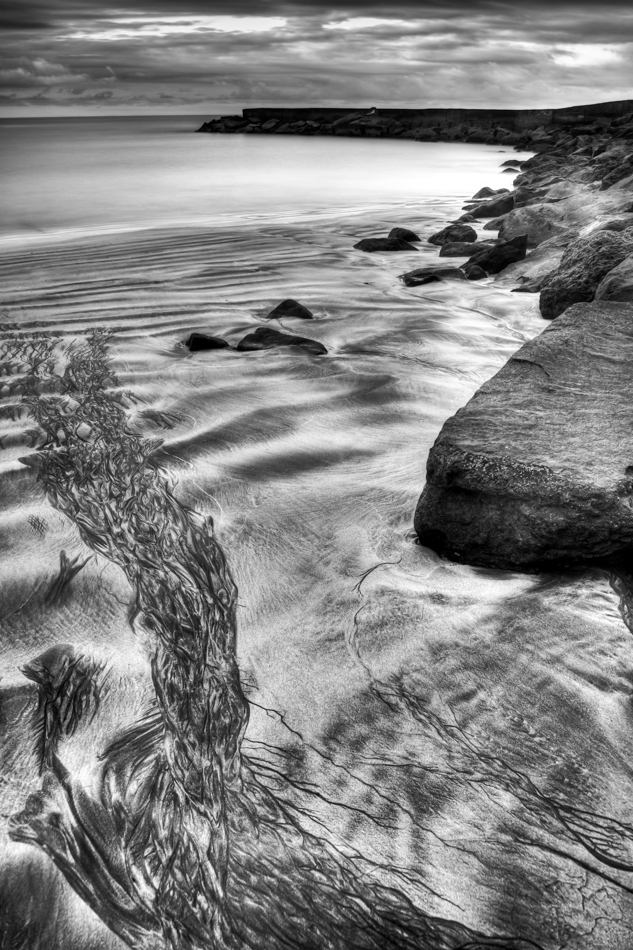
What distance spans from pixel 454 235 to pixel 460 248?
1.47ft

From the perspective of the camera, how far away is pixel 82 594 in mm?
1570

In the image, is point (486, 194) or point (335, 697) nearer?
point (335, 697)

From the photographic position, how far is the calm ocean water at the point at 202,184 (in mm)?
8867

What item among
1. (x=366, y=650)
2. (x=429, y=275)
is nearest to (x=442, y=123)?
(x=429, y=275)

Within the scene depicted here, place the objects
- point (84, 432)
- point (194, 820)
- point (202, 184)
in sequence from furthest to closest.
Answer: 1. point (202, 184)
2. point (84, 432)
3. point (194, 820)

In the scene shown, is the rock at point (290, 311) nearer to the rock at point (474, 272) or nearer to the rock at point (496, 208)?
the rock at point (474, 272)

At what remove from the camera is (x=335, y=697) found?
1.30 meters

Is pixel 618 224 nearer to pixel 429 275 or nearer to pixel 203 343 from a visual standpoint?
pixel 429 275

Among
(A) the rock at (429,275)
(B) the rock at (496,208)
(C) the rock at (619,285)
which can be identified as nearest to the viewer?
(C) the rock at (619,285)

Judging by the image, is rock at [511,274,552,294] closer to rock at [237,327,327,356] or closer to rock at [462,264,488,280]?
rock at [462,264,488,280]

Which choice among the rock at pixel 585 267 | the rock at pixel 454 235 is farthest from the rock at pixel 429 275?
the rock at pixel 454 235

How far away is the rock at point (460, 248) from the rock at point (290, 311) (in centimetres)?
239

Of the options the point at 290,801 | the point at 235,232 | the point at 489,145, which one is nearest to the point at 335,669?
the point at 290,801

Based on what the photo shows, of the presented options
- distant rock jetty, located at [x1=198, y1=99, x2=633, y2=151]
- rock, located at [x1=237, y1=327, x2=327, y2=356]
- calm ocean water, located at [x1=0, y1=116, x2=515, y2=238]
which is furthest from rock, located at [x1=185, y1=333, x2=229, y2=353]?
distant rock jetty, located at [x1=198, y1=99, x2=633, y2=151]
